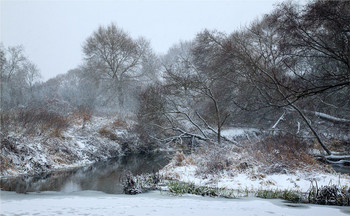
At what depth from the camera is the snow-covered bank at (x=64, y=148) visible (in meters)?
12.1

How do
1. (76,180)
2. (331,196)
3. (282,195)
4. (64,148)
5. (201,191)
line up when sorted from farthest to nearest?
(64,148), (76,180), (201,191), (282,195), (331,196)

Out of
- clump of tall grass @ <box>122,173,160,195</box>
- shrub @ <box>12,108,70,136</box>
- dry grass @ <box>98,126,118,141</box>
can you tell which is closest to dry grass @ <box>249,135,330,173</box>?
clump of tall grass @ <box>122,173,160,195</box>

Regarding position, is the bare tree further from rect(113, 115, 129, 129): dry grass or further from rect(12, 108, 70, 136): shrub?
rect(12, 108, 70, 136): shrub

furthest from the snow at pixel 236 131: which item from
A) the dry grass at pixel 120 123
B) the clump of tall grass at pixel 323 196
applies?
the clump of tall grass at pixel 323 196

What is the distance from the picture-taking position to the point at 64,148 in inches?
601

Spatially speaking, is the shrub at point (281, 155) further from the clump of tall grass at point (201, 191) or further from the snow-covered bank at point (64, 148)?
the snow-covered bank at point (64, 148)

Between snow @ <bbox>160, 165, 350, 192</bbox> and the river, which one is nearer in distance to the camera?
the river

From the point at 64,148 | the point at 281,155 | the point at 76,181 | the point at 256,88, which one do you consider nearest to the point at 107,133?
the point at 64,148

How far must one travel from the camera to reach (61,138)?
52.9 ft

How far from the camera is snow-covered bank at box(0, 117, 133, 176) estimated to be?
12.1m

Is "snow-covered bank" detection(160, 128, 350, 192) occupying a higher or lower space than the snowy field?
higher

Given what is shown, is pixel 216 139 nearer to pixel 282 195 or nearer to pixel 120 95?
pixel 282 195

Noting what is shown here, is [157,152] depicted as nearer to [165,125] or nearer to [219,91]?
[165,125]

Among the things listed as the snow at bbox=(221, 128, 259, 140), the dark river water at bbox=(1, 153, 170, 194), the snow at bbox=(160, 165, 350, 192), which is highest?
the snow at bbox=(221, 128, 259, 140)
